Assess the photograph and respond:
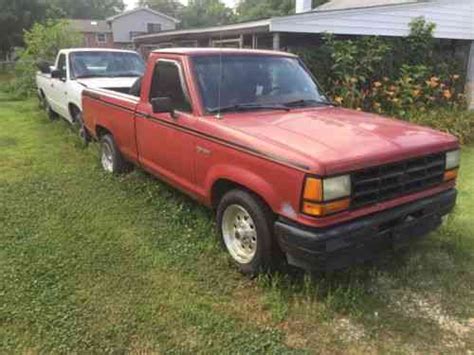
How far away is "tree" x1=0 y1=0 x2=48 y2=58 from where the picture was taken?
125 feet

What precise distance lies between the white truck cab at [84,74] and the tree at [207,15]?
71.1 metres

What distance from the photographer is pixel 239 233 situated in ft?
13.8

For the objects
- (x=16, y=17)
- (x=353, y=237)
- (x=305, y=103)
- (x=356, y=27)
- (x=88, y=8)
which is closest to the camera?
(x=353, y=237)

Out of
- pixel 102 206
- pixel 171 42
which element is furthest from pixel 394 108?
pixel 171 42

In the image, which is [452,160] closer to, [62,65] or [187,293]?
[187,293]

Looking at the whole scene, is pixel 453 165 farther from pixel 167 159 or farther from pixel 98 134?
pixel 98 134

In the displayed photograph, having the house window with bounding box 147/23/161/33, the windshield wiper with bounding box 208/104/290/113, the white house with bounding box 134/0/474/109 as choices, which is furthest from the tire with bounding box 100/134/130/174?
the house window with bounding box 147/23/161/33

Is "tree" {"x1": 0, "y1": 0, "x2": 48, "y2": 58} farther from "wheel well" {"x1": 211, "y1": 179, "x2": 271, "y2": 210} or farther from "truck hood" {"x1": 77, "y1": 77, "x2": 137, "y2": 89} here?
"wheel well" {"x1": 211, "y1": 179, "x2": 271, "y2": 210}

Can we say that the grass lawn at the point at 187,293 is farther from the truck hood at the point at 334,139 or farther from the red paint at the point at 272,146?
the truck hood at the point at 334,139

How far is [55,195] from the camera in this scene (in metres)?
6.08

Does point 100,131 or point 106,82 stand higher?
point 106,82

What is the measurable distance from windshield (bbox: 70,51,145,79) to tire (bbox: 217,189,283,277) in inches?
244

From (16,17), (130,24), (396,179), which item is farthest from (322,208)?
(130,24)

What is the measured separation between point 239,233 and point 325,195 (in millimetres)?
1139
